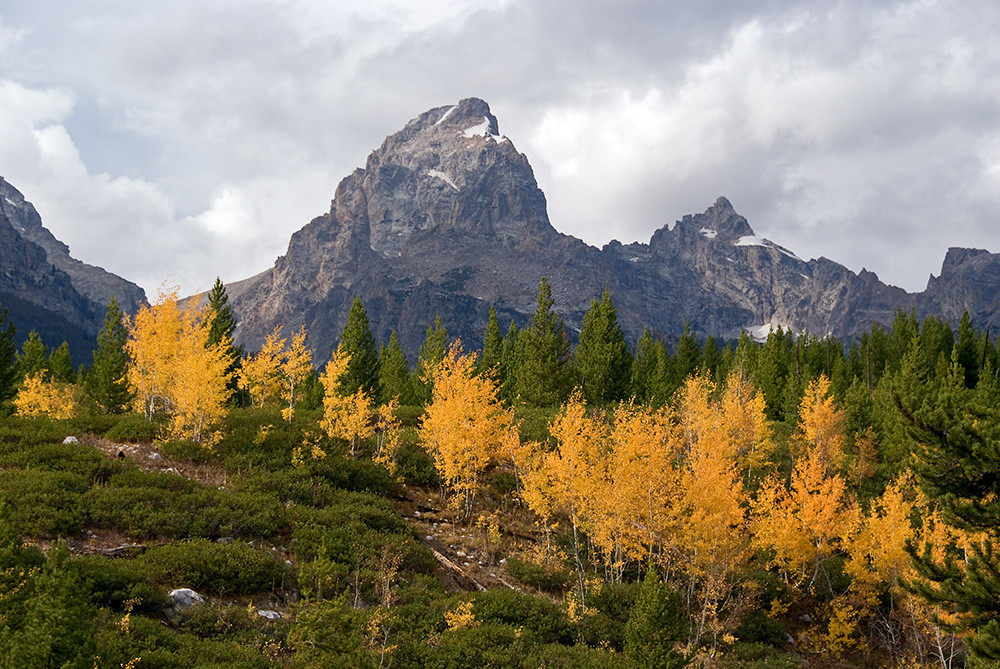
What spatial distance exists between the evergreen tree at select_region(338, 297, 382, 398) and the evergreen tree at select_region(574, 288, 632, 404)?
20854 millimetres

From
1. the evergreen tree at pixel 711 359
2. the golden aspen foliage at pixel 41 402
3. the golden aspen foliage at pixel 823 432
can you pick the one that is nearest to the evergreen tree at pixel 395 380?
the golden aspen foliage at pixel 41 402

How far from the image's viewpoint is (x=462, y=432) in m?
29.5

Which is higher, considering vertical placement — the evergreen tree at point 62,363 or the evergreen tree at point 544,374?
the evergreen tree at point 544,374

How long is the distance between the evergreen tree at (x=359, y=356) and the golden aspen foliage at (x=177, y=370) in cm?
1700

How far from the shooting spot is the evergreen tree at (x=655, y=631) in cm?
1554

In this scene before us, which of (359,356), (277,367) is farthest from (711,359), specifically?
(277,367)

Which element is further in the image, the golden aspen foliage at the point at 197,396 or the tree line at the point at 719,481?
the golden aspen foliage at the point at 197,396

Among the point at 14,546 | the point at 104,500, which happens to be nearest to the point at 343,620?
the point at 14,546

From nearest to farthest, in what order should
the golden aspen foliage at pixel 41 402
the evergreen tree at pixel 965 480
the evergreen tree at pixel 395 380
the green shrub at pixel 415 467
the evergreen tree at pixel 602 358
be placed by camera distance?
the evergreen tree at pixel 965 480
the green shrub at pixel 415 467
the golden aspen foliage at pixel 41 402
the evergreen tree at pixel 602 358
the evergreen tree at pixel 395 380

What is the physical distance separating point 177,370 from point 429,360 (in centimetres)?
4054

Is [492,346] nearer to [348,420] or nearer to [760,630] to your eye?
[348,420]

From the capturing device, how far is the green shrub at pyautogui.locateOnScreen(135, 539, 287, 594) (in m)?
16.2

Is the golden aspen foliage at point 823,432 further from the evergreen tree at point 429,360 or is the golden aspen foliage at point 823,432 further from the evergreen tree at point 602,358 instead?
the evergreen tree at point 429,360

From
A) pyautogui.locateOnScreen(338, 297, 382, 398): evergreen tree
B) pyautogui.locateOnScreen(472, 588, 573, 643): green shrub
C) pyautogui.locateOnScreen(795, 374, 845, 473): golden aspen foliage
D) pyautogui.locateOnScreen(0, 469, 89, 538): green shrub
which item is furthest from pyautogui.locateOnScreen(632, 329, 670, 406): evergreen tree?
pyautogui.locateOnScreen(0, 469, 89, 538): green shrub
